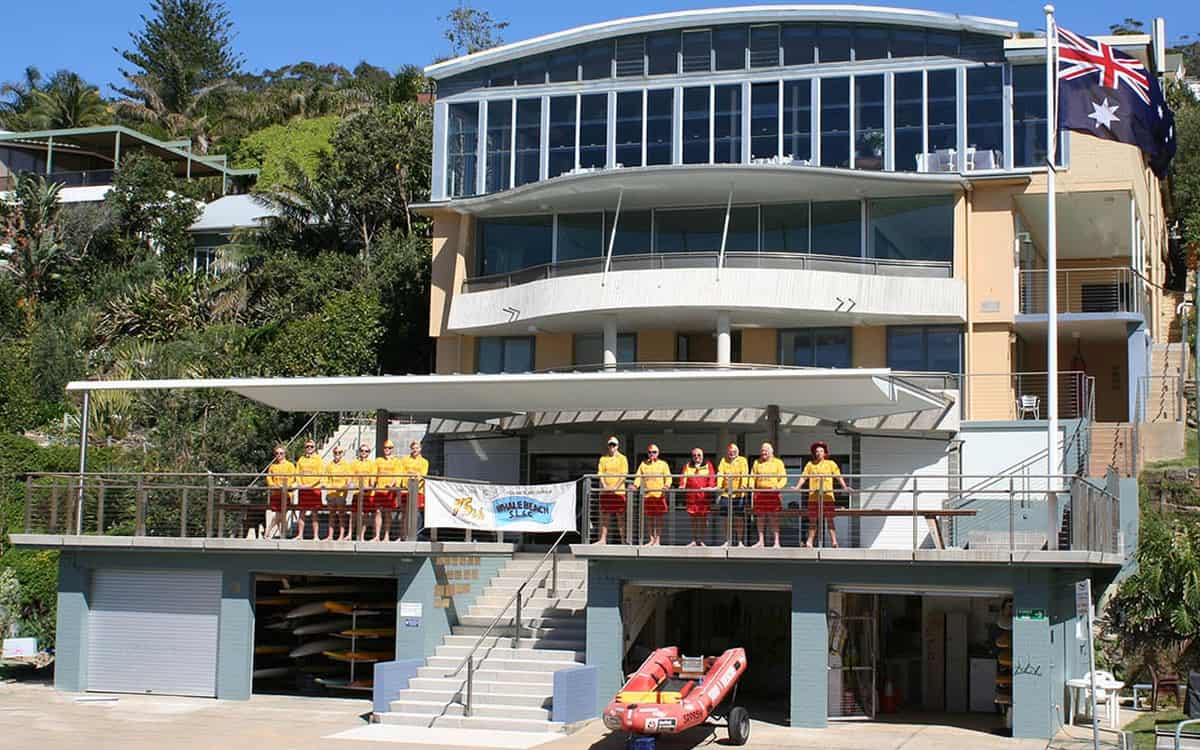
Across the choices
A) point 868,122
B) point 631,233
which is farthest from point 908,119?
point 631,233

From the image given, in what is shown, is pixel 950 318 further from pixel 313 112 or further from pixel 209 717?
pixel 313 112

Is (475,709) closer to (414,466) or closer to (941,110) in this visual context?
(414,466)

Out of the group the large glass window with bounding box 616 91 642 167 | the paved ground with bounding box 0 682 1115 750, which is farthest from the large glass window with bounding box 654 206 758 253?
the paved ground with bounding box 0 682 1115 750

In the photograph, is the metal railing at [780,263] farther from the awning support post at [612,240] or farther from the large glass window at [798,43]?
the large glass window at [798,43]

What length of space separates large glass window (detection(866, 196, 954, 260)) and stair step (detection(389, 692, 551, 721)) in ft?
51.5

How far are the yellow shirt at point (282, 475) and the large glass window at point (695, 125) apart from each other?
13411mm

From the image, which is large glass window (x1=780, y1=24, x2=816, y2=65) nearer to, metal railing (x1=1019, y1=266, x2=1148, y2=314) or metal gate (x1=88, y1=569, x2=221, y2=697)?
metal railing (x1=1019, y1=266, x2=1148, y2=314)

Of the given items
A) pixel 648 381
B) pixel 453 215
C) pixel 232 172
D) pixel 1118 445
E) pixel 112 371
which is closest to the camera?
pixel 648 381

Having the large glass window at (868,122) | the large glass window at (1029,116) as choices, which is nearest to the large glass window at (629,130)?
the large glass window at (868,122)

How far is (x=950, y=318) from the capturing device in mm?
32156

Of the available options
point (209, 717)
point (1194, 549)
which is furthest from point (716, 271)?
point (209, 717)

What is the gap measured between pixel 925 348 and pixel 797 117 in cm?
602

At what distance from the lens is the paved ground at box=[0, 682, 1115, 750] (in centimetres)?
1922

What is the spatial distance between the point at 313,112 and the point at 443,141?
43.9 metres
